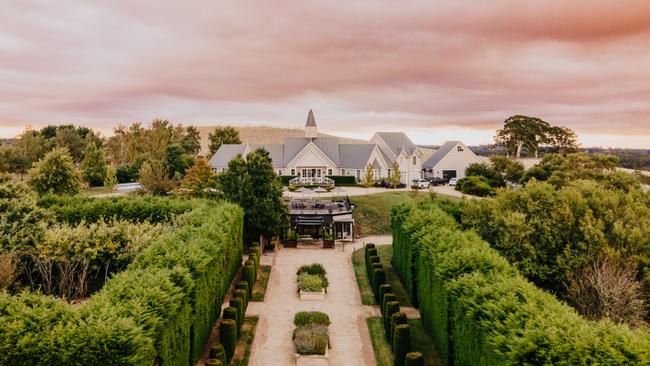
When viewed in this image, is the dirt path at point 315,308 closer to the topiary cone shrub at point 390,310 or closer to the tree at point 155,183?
the topiary cone shrub at point 390,310

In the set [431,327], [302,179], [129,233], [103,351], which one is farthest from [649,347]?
[302,179]

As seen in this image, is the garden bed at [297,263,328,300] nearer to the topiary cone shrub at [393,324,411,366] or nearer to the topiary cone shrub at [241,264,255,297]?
the topiary cone shrub at [241,264,255,297]

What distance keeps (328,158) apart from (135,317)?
60.7 m

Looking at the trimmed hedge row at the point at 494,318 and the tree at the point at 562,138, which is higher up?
the tree at the point at 562,138

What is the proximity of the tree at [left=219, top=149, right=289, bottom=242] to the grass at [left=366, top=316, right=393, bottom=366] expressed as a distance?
48.9 ft

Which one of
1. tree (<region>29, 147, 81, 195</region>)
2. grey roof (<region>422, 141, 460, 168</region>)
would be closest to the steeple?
grey roof (<region>422, 141, 460, 168</region>)

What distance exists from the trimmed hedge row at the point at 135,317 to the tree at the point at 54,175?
115 ft

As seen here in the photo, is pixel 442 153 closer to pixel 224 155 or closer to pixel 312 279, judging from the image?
pixel 224 155

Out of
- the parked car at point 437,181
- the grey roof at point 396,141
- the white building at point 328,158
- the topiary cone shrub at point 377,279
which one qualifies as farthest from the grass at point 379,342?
the grey roof at point 396,141

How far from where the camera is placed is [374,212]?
4694 cm

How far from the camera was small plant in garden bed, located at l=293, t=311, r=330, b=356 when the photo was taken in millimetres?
17375

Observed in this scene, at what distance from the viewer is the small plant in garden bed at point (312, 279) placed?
2508 cm

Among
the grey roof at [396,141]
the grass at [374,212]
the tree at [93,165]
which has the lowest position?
the grass at [374,212]

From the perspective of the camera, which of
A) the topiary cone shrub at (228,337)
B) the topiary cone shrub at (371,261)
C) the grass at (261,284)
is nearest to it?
the topiary cone shrub at (228,337)
